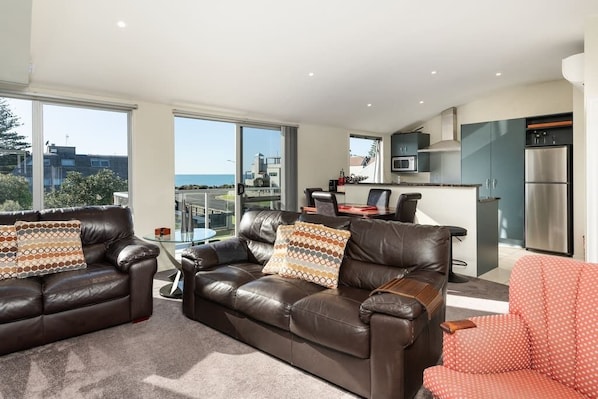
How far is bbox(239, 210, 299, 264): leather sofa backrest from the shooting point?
11.0ft

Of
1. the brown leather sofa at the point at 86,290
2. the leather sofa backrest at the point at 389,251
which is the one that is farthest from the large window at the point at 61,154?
the leather sofa backrest at the point at 389,251

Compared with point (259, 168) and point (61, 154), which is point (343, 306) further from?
point (259, 168)

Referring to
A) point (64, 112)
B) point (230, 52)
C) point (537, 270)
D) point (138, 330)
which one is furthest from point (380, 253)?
point (64, 112)

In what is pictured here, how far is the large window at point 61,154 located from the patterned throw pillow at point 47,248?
107 centimetres

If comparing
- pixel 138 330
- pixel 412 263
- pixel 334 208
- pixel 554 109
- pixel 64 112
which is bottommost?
pixel 138 330

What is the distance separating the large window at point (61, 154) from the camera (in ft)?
12.3

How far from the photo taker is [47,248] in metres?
3.02

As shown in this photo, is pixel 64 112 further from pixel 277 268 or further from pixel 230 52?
pixel 277 268

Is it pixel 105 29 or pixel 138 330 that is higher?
pixel 105 29

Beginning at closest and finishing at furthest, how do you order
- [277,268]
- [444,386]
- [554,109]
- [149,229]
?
[444,386], [277,268], [149,229], [554,109]

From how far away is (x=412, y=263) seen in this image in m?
2.54

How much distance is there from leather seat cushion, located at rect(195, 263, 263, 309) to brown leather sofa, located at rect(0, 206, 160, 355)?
55 centimetres

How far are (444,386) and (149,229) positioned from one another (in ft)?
13.6

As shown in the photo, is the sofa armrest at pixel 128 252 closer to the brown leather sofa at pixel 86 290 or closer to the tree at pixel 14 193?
the brown leather sofa at pixel 86 290
